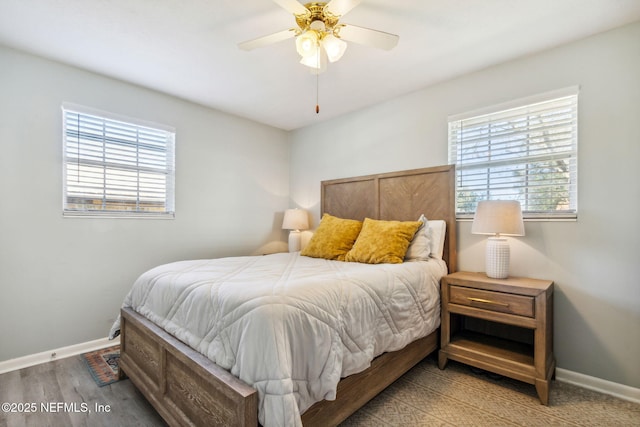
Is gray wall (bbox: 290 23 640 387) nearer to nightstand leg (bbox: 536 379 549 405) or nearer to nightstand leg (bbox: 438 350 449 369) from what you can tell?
nightstand leg (bbox: 536 379 549 405)

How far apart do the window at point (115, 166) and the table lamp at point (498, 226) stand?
2907 millimetres

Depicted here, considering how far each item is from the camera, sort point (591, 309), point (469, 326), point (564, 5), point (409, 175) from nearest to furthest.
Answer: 1. point (564, 5)
2. point (591, 309)
3. point (469, 326)
4. point (409, 175)

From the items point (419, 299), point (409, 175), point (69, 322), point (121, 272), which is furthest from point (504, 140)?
point (69, 322)

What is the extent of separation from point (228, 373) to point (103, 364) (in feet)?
5.88

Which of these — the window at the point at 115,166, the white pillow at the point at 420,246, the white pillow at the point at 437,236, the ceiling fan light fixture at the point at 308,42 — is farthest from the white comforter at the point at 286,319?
the ceiling fan light fixture at the point at 308,42

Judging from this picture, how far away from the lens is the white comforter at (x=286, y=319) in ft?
3.83

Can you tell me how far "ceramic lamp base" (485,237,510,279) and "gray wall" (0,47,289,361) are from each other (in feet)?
8.91

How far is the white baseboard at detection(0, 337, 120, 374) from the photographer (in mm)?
2252

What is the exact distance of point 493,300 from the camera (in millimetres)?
2100

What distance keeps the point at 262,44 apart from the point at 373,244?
1.68m

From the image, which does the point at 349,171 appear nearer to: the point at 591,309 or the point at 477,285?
the point at 477,285

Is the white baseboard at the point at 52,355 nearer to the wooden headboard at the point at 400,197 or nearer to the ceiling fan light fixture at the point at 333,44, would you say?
the wooden headboard at the point at 400,197

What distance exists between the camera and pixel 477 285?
85.7 inches

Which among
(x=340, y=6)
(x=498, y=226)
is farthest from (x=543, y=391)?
(x=340, y=6)
